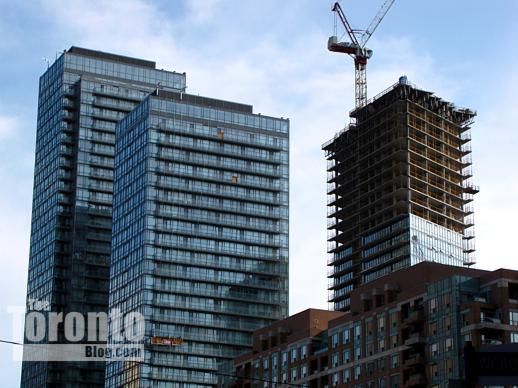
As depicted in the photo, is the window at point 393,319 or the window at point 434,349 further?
the window at point 393,319

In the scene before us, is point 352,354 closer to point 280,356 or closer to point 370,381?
point 370,381

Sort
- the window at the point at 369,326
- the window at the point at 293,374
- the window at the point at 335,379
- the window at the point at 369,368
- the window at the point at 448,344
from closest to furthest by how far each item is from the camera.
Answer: the window at the point at 448,344 → the window at the point at 369,368 → the window at the point at 369,326 → the window at the point at 335,379 → the window at the point at 293,374

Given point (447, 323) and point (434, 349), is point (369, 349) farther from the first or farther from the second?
point (447, 323)

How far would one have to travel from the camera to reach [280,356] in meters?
160

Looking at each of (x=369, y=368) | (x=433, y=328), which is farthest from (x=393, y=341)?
(x=433, y=328)

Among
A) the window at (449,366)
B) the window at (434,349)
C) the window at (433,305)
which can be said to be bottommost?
the window at (449,366)

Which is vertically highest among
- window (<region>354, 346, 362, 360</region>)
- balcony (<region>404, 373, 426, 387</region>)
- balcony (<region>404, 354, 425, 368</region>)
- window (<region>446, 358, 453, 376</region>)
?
window (<region>354, 346, 362, 360</region>)

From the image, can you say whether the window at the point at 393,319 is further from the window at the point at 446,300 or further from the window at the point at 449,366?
the window at the point at 449,366

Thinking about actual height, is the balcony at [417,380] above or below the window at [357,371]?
below

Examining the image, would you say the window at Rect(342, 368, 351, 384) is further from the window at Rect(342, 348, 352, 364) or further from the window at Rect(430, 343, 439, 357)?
the window at Rect(430, 343, 439, 357)

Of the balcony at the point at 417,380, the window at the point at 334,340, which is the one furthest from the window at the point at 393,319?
the window at the point at 334,340

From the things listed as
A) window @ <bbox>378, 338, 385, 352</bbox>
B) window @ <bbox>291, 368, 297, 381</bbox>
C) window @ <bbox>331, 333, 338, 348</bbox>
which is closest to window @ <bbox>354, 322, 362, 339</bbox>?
window @ <bbox>331, 333, 338, 348</bbox>

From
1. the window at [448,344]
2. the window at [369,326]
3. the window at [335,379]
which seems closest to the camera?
the window at [448,344]

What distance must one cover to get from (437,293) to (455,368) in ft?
31.1
